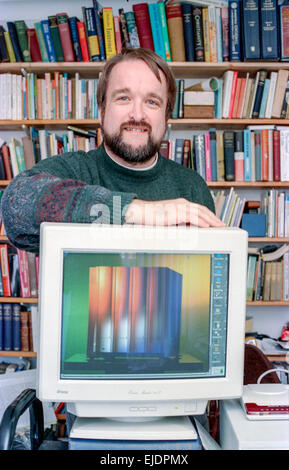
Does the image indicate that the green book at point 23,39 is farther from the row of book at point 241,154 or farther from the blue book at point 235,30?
the blue book at point 235,30

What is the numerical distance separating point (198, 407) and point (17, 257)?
1.95 metres

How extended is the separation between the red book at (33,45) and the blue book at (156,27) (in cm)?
68

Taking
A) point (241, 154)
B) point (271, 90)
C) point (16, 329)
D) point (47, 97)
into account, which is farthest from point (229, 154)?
point (16, 329)

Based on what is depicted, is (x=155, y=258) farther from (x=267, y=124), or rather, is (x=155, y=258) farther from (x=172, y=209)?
(x=267, y=124)

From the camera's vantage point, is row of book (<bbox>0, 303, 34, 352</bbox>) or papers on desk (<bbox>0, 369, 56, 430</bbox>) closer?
papers on desk (<bbox>0, 369, 56, 430</bbox>)

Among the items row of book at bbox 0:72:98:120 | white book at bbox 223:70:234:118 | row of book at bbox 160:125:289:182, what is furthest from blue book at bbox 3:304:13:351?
white book at bbox 223:70:234:118

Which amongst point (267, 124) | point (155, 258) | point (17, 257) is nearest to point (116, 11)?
point (267, 124)

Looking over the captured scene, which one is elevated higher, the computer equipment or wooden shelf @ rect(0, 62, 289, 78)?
wooden shelf @ rect(0, 62, 289, 78)

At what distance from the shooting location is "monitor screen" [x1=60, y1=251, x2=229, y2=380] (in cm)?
69

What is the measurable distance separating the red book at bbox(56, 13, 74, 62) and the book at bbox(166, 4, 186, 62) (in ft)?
1.90

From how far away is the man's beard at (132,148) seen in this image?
119cm

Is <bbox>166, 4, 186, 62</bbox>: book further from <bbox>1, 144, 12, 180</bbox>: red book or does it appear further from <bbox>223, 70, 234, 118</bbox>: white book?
<bbox>1, 144, 12, 180</bbox>: red book

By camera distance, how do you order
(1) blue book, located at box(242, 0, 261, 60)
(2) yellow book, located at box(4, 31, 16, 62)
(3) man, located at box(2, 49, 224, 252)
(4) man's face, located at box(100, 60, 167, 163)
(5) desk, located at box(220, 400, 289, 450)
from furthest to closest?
(2) yellow book, located at box(4, 31, 16, 62), (1) blue book, located at box(242, 0, 261, 60), (4) man's face, located at box(100, 60, 167, 163), (3) man, located at box(2, 49, 224, 252), (5) desk, located at box(220, 400, 289, 450)

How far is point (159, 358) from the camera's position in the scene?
2.35 feet
